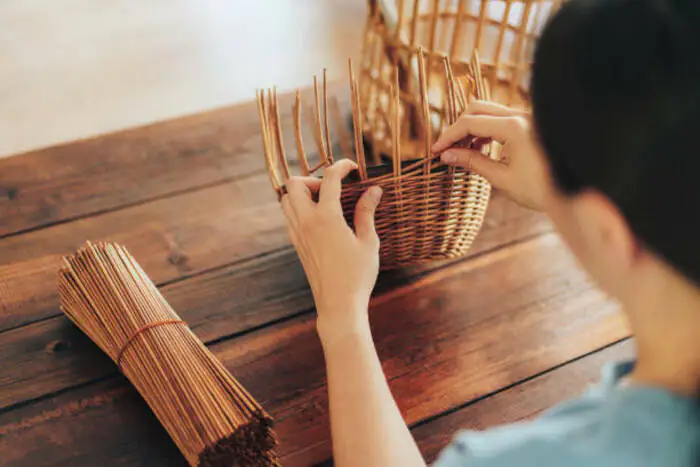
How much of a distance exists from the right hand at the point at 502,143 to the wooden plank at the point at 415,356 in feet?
0.76

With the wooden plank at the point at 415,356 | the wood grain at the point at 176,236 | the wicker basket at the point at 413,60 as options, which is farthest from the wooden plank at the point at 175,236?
the wicker basket at the point at 413,60

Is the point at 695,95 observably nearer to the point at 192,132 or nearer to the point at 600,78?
the point at 600,78

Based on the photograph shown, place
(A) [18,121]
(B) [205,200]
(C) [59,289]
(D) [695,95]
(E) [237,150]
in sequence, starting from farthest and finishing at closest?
(A) [18,121], (E) [237,150], (B) [205,200], (C) [59,289], (D) [695,95]

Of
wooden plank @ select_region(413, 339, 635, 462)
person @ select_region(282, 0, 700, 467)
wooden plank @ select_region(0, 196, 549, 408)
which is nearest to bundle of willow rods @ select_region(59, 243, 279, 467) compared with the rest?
wooden plank @ select_region(0, 196, 549, 408)

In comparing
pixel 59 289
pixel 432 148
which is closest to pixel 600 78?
pixel 432 148

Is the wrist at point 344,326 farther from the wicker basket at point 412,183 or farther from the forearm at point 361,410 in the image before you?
the wicker basket at point 412,183

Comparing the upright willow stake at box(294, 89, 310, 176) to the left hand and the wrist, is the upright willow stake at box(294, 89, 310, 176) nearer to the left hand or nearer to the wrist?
the left hand

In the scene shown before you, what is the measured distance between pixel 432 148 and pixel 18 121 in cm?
110

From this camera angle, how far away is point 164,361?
0.80 m

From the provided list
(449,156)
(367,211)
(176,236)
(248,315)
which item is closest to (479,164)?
(449,156)

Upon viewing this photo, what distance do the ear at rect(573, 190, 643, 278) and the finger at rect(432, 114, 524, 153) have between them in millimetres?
321

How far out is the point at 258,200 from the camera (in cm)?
116

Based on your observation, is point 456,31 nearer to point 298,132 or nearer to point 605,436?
point 298,132

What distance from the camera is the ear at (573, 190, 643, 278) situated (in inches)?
16.0
